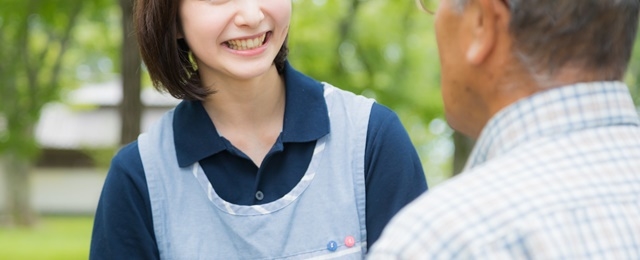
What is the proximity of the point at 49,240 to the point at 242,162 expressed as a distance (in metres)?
28.6

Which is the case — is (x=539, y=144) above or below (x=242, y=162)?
above

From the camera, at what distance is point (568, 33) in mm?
1577

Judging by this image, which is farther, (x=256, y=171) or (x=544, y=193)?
(x=256, y=171)

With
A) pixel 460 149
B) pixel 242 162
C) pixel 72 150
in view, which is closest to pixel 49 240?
pixel 72 150

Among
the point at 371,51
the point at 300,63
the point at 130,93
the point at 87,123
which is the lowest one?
the point at 87,123

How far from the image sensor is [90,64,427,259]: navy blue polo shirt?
2787 millimetres

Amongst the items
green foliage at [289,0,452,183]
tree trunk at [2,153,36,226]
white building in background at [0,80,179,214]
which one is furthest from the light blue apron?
white building in background at [0,80,179,214]

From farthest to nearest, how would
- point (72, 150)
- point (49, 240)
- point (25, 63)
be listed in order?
1. point (72, 150)
2. point (49, 240)
3. point (25, 63)

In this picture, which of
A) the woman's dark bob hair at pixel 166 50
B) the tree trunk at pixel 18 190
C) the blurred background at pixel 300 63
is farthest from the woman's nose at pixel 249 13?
the tree trunk at pixel 18 190

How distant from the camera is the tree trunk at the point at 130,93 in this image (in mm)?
9133

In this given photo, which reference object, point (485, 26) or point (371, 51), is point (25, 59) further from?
point (485, 26)

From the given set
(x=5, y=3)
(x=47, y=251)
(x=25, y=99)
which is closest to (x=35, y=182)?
(x=47, y=251)

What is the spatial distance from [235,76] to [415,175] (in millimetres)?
549

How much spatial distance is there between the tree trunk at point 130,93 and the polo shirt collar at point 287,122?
6190mm
